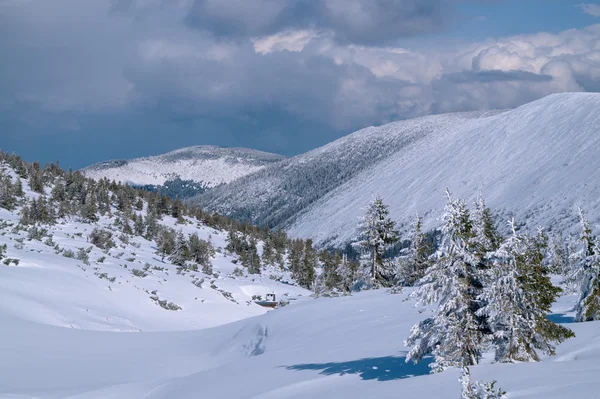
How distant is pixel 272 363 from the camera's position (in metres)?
16.2

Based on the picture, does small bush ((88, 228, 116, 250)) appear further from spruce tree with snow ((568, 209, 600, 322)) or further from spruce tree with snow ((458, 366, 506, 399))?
spruce tree with snow ((458, 366, 506, 399))

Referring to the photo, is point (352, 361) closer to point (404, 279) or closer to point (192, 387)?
point (192, 387)

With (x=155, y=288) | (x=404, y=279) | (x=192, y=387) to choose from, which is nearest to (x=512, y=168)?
(x=404, y=279)

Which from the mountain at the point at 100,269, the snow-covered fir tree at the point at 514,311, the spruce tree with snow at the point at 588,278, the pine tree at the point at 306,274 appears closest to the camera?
the snow-covered fir tree at the point at 514,311

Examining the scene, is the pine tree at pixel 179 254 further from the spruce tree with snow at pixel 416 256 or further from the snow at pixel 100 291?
the spruce tree with snow at pixel 416 256

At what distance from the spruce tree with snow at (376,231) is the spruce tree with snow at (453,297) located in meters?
25.7

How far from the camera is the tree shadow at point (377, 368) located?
12.4 m

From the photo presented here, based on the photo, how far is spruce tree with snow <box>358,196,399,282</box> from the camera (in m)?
38.2

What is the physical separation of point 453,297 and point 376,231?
1028 inches

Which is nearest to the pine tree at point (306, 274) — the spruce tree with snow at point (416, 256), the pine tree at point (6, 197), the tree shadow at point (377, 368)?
the spruce tree with snow at point (416, 256)

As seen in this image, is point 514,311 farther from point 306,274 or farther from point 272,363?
point 306,274

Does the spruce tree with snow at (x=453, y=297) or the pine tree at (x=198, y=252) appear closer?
the spruce tree with snow at (x=453, y=297)

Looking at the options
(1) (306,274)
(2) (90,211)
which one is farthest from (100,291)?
(1) (306,274)

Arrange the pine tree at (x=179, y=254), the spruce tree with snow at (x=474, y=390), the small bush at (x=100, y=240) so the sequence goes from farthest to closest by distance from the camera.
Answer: the pine tree at (x=179, y=254), the small bush at (x=100, y=240), the spruce tree with snow at (x=474, y=390)
